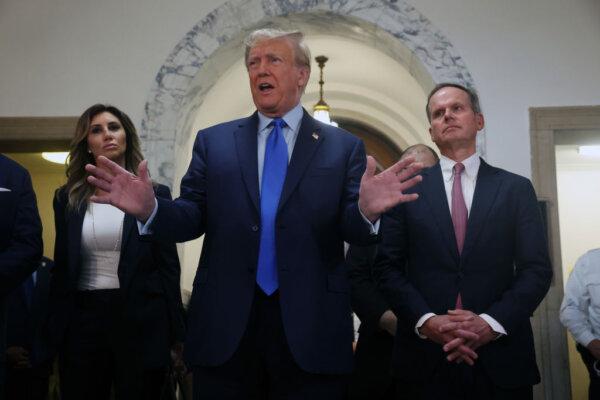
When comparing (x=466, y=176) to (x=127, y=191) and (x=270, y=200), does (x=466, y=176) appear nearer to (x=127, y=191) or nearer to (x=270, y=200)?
(x=270, y=200)

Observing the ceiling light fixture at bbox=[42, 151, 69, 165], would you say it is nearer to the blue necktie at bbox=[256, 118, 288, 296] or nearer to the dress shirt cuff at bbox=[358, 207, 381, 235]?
the blue necktie at bbox=[256, 118, 288, 296]

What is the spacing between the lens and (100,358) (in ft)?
8.39

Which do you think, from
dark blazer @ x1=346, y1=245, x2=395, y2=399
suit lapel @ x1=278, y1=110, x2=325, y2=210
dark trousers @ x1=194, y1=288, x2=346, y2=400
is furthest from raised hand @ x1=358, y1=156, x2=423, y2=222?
dark blazer @ x1=346, y1=245, x2=395, y2=399

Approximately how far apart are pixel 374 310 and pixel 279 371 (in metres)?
1.04

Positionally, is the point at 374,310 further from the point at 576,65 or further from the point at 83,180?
the point at 576,65

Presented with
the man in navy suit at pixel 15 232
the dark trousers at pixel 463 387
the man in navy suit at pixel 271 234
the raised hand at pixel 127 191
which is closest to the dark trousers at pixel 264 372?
the man in navy suit at pixel 271 234

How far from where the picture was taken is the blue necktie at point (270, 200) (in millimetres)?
1896

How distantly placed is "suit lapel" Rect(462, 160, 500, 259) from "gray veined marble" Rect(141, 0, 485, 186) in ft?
7.94

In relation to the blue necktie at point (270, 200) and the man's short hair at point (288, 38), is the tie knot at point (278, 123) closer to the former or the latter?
the blue necktie at point (270, 200)

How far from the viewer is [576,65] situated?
15.7ft

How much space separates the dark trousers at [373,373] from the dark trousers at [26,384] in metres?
1.75

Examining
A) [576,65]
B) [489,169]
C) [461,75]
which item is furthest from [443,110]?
[576,65]

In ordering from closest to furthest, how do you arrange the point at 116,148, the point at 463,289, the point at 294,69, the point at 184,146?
the point at 294,69
the point at 463,289
the point at 116,148
the point at 184,146

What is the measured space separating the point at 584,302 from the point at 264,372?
103 inches
